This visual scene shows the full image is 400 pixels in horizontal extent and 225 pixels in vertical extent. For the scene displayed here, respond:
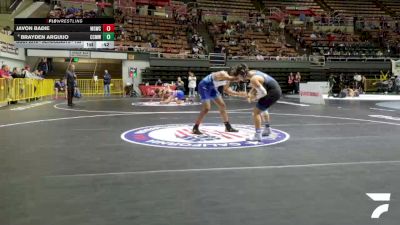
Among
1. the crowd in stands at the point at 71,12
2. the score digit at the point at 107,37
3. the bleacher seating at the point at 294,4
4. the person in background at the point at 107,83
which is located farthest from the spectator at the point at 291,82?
the bleacher seating at the point at 294,4

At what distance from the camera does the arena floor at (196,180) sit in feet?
9.84

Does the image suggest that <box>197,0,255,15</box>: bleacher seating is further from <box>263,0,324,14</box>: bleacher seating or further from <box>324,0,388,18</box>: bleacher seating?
<box>324,0,388,18</box>: bleacher seating

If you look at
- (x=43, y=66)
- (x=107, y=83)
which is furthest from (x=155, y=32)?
(x=43, y=66)

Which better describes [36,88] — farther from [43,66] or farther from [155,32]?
[155,32]

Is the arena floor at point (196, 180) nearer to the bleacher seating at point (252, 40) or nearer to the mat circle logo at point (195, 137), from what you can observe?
the mat circle logo at point (195, 137)

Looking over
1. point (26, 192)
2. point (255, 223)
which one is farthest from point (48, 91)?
point (255, 223)

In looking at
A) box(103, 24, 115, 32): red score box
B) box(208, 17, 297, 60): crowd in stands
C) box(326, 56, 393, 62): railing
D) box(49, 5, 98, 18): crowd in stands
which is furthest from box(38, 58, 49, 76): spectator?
box(326, 56, 393, 62): railing

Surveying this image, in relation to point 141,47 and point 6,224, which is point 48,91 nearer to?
point 141,47

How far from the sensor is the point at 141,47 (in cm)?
2595

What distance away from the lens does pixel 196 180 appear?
404cm
